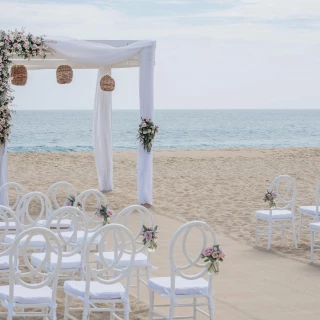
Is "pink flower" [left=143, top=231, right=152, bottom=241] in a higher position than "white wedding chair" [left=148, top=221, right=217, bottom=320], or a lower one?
higher

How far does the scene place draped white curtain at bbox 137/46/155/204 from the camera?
39.3ft

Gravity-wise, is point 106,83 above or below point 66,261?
above

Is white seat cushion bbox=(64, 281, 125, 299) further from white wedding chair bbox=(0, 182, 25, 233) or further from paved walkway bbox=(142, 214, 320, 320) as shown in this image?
white wedding chair bbox=(0, 182, 25, 233)

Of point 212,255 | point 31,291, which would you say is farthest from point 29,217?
point 212,255

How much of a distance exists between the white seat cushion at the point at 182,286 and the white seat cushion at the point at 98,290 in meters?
0.29

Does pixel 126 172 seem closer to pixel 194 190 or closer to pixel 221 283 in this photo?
pixel 194 190

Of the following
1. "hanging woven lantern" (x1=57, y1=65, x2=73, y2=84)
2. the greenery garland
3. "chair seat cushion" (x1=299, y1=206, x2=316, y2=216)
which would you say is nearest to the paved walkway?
"chair seat cushion" (x1=299, y1=206, x2=316, y2=216)

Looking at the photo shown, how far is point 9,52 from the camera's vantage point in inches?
443

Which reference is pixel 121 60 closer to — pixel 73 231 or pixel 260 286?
pixel 73 231

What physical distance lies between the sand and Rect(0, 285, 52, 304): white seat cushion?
3.78 feet

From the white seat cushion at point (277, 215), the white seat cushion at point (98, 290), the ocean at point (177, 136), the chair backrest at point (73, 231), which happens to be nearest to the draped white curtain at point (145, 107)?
the white seat cushion at point (277, 215)

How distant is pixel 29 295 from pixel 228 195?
8.93 meters

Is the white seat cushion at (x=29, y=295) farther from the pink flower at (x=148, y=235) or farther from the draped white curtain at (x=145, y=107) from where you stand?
the draped white curtain at (x=145, y=107)

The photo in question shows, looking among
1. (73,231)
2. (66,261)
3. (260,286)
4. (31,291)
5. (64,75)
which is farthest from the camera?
(64,75)
